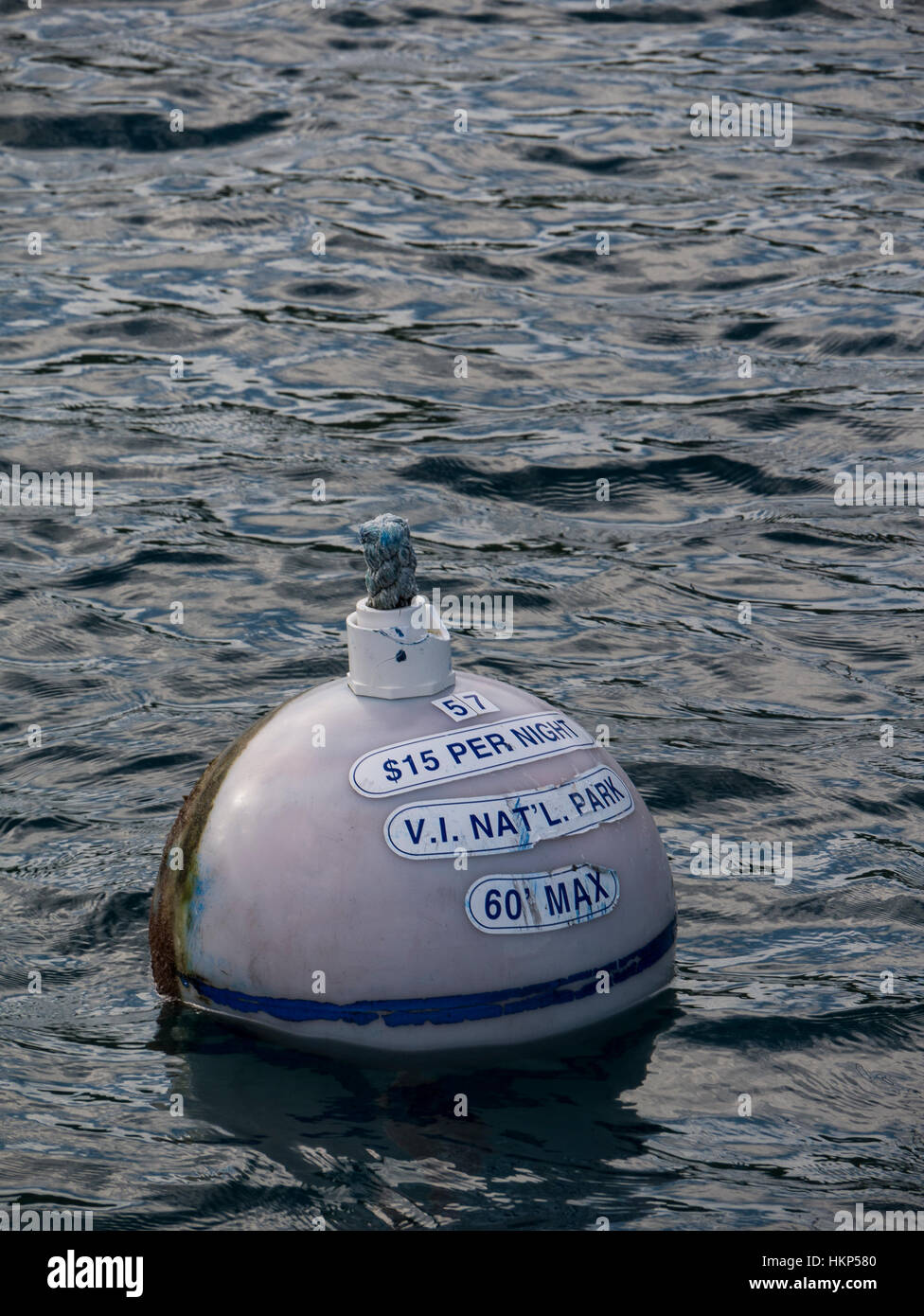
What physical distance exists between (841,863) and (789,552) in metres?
2.74

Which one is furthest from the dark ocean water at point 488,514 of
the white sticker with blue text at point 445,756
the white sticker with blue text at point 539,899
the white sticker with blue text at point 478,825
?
the white sticker with blue text at point 445,756

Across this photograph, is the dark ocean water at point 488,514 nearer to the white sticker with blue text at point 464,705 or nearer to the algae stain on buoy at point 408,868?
the algae stain on buoy at point 408,868

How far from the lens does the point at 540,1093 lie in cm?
472

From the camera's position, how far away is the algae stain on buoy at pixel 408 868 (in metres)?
4.53

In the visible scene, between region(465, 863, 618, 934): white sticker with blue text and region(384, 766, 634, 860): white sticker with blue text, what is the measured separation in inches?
3.4

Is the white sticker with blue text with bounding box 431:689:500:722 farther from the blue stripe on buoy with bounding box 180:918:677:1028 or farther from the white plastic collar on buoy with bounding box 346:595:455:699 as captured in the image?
the blue stripe on buoy with bounding box 180:918:677:1028

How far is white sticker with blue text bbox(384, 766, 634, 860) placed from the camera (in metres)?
4.52

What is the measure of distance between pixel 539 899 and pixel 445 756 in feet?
1.36

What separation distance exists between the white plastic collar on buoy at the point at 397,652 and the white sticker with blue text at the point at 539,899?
1.77ft

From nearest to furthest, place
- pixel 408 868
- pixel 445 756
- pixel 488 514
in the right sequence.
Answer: pixel 408 868 < pixel 445 756 < pixel 488 514

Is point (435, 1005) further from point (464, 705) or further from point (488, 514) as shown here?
point (488, 514)

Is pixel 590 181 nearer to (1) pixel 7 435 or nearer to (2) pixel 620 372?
(2) pixel 620 372

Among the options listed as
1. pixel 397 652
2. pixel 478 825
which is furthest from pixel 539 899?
pixel 397 652

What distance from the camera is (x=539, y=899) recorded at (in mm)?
4578
